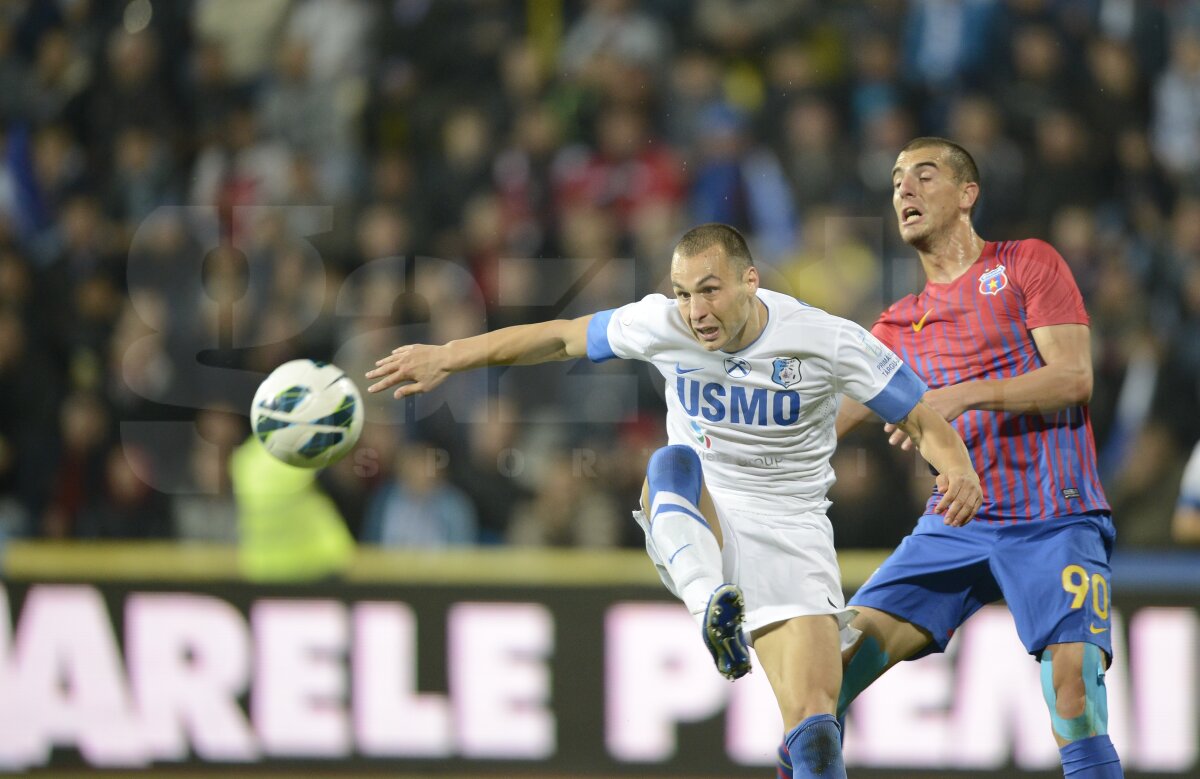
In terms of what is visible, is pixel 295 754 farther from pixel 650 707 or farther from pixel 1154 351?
pixel 1154 351

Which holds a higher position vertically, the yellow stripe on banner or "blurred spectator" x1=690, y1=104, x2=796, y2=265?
"blurred spectator" x1=690, y1=104, x2=796, y2=265

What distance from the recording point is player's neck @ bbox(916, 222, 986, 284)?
547 cm

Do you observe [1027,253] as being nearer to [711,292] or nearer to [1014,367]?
[1014,367]

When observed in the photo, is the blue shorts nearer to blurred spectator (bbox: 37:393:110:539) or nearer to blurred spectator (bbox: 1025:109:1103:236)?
blurred spectator (bbox: 1025:109:1103:236)

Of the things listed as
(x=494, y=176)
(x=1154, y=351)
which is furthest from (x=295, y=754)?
(x=1154, y=351)

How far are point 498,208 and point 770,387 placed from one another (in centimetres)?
515

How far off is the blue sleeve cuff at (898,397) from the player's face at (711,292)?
527mm

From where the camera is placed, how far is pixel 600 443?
8812mm

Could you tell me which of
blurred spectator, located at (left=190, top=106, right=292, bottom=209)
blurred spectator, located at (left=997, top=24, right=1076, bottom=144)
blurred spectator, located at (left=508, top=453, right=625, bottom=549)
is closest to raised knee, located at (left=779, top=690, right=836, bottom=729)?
blurred spectator, located at (left=508, top=453, right=625, bottom=549)

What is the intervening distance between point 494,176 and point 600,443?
Answer: 2311mm

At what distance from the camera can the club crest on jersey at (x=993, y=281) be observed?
5379 mm

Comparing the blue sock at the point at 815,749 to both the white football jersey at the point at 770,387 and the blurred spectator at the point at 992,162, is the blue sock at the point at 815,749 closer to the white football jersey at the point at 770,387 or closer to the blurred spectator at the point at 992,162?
the white football jersey at the point at 770,387

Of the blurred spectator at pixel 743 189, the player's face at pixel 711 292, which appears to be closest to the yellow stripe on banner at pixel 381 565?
the blurred spectator at pixel 743 189

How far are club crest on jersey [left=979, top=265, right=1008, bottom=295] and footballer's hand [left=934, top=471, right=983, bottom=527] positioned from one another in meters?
0.83
